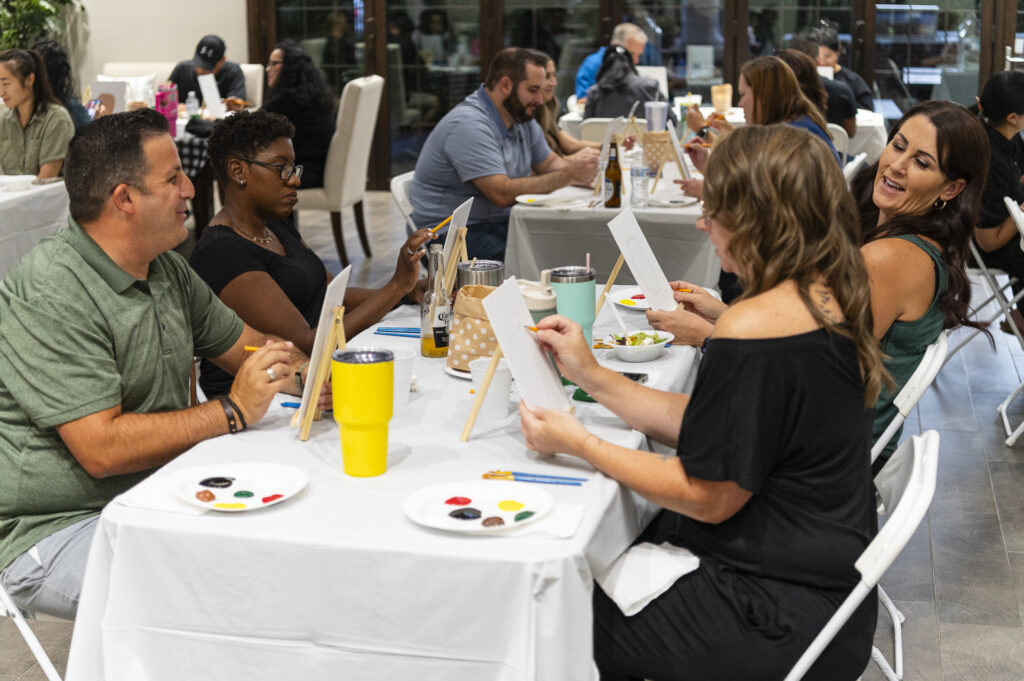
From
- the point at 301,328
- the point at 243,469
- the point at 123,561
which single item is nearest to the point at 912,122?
the point at 301,328

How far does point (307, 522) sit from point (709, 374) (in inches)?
23.3

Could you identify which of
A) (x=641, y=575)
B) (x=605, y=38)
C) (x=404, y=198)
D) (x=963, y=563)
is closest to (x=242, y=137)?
(x=641, y=575)

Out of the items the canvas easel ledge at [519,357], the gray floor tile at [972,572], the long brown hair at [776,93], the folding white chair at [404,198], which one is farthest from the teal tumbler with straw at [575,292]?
the long brown hair at [776,93]

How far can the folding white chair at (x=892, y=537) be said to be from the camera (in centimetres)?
154

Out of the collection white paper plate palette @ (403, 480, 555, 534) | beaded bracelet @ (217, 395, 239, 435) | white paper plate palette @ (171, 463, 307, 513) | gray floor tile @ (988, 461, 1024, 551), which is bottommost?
gray floor tile @ (988, 461, 1024, 551)

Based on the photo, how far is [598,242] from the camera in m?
4.28

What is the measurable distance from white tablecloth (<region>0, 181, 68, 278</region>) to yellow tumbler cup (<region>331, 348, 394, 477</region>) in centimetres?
305

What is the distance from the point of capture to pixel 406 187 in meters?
4.53

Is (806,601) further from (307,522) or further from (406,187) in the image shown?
(406,187)

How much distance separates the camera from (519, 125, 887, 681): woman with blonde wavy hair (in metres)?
1.57

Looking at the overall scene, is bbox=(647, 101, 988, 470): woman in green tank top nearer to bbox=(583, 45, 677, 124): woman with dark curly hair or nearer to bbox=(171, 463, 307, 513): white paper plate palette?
bbox=(171, 463, 307, 513): white paper plate palette

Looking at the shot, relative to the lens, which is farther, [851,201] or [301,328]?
[301,328]

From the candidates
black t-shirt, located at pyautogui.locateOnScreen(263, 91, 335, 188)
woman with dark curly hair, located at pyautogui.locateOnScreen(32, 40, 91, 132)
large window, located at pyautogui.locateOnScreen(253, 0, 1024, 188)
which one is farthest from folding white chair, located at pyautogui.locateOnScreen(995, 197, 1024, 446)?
large window, located at pyautogui.locateOnScreen(253, 0, 1024, 188)

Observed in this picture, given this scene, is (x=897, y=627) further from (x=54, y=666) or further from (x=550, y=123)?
(x=550, y=123)
